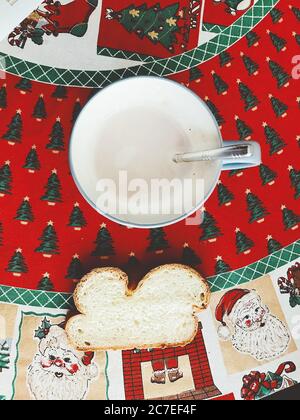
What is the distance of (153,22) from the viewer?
0.82 meters

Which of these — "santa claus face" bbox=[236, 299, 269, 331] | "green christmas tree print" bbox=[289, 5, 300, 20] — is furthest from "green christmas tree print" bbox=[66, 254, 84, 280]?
"green christmas tree print" bbox=[289, 5, 300, 20]

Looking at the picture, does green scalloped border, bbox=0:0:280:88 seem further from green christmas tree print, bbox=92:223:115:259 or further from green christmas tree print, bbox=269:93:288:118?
green christmas tree print, bbox=92:223:115:259

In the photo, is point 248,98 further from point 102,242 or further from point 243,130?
point 102,242

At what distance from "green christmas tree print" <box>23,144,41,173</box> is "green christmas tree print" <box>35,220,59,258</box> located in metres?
0.08

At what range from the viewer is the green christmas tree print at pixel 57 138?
2.62 ft

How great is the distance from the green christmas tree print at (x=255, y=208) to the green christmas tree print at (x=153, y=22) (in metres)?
0.23

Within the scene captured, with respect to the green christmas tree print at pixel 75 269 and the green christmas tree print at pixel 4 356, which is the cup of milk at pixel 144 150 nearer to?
the green christmas tree print at pixel 75 269

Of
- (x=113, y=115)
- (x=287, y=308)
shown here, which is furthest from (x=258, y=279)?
(x=113, y=115)

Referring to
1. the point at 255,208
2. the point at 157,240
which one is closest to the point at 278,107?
the point at 255,208

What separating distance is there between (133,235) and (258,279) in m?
0.18

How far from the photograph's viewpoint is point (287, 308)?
32.5 inches

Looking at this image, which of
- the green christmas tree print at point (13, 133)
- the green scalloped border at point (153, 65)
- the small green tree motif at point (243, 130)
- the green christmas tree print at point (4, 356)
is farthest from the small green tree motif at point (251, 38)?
the green christmas tree print at point (4, 356)
